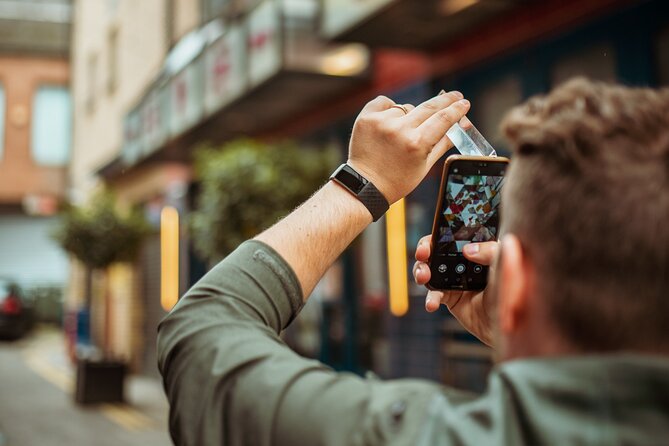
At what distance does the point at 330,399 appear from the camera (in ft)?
3.08

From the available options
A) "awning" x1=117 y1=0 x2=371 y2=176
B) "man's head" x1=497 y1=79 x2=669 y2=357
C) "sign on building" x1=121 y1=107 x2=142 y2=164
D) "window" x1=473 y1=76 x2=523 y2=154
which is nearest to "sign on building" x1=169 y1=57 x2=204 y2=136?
"awning" x1=117 y1=0 x2=371 y2=176

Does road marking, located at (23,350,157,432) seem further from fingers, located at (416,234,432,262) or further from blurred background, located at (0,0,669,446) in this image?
fingers, located at (416,234,432,262)

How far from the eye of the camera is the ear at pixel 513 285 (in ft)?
2.89

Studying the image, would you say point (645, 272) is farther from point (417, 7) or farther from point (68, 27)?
point (68, 27)

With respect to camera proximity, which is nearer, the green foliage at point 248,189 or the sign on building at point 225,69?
the green foliage at point 248,189

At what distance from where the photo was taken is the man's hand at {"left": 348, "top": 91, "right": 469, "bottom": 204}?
1.16 metres

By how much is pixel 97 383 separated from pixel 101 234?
265 centimetres

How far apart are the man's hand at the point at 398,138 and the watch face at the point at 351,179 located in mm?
11

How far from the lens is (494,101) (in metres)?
7.56

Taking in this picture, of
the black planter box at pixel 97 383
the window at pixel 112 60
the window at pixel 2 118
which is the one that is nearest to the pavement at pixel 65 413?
the black planter box at pixel 97 383

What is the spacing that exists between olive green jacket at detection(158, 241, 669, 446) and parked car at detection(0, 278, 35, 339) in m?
22.7

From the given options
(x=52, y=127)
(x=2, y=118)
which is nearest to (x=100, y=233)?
(x=52, y=127)

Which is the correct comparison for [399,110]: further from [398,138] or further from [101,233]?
[101,233]

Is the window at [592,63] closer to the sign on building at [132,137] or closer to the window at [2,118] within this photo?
the sign on building at [132,137]
